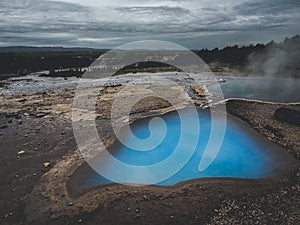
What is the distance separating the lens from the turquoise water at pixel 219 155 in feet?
31.3

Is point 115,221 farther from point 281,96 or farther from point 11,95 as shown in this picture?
point 11,95

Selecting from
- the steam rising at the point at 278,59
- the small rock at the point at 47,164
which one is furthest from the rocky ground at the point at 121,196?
the steam rising at the point at 278,59

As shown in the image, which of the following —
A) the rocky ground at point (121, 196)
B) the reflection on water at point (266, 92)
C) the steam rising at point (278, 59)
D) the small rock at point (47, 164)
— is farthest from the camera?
the steam rising at point (278, 59)

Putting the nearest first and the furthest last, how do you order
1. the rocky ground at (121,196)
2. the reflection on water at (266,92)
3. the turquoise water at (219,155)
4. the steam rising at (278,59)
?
1. the rocky ground at (121,196)
2. the turquoise water at (219,155)
3. the reflection on water at (266,92)
4. the steam rising at (278,59)

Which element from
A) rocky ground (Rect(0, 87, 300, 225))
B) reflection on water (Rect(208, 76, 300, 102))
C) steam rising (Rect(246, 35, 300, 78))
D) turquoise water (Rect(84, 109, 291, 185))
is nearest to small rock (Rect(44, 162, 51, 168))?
rocky ground (Rect(0, 87, 300, 225))

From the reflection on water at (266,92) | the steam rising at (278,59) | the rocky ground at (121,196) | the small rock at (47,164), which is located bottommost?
the rocky ground at (121,196)

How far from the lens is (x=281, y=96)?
2003 centimetres

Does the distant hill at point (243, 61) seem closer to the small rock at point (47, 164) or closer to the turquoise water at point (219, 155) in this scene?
the turquoise water at point (219, 155)

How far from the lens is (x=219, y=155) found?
1121 cm

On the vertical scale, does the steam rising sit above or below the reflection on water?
above

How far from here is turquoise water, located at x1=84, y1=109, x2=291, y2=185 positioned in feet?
31.3

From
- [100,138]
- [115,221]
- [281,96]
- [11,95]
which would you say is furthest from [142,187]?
[11,95]

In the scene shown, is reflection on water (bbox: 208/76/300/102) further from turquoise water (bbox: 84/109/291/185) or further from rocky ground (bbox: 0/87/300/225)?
rocky ground (bbox: 0/87/300/225)

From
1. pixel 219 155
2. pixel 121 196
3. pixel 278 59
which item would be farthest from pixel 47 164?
pixel 278 59
